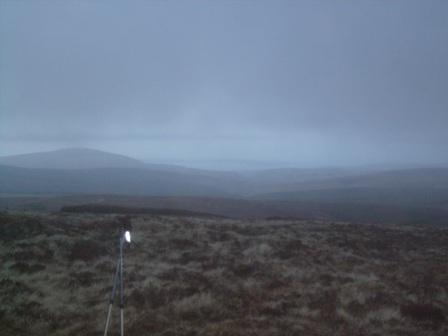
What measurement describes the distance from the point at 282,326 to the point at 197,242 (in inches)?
554

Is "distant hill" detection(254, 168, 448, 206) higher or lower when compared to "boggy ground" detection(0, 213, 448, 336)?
lower

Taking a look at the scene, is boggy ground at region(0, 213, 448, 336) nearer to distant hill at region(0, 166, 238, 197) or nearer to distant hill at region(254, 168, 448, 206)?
distant hill at region(254, 168, 448, 206)

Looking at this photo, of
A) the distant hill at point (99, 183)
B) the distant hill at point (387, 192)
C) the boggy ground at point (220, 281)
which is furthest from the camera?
the distant hill at point (99, 183)

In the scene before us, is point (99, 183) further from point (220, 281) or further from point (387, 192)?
point (220, 281)

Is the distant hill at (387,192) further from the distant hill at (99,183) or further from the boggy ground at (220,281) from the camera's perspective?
the boggy ground at (220,281)

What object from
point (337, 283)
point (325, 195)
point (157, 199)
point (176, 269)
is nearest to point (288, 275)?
point (337, 283)

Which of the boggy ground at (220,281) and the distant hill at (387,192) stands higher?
the boggy ground at (220,281)

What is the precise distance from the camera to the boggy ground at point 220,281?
1198cm

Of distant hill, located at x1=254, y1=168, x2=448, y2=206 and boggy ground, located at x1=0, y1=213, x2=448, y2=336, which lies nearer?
boggy ground, located at x1=0, y1=213, x2=448, y2=336

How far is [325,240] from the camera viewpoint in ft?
88.0

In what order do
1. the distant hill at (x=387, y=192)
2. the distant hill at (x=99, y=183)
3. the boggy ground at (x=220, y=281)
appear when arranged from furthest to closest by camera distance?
the distant hill at (x=99, y=183)
the distant hill at (x=387, y=192)
the boggy ground at (x=220, y=281)

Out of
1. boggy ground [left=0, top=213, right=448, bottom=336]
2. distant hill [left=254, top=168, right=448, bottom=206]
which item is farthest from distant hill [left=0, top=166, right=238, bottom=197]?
boggy ground [left=0, top=213, right=448, bottom=336]

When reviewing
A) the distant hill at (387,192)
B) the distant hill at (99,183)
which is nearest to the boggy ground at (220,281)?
the distant hill at (387,192)

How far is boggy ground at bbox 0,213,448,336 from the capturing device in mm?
11984
